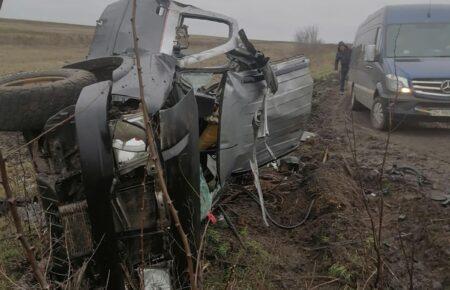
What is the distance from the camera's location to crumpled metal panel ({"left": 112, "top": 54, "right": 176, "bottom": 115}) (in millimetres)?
2918

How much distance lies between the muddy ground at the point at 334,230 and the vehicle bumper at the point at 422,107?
1181 mm

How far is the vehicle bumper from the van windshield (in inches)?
39.2

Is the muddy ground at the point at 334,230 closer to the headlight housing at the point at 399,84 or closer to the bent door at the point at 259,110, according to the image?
the bent door at the point at 259,110

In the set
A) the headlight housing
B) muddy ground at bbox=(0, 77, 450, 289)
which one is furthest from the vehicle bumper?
muddy ground at bbox=(0, 77, 450, 289)

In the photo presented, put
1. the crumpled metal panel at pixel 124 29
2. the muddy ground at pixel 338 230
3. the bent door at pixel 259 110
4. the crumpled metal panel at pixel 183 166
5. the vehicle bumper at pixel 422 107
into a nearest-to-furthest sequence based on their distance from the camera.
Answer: the crumpled metal panel at pixel 183 166
the muddy ground at pixel 338 230
the bent door at pixel 259 110
the crumpled metal panel at pixel 124 29
the vehicle bumper at pixel 422 107

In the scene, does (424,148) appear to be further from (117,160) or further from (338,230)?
(117,160)

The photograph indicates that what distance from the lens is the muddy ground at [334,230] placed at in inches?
132

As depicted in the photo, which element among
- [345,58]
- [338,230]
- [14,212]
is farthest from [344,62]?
[14,212]

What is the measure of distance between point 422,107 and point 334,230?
191 inches

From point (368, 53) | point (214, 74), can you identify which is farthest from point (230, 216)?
point (368, 53)

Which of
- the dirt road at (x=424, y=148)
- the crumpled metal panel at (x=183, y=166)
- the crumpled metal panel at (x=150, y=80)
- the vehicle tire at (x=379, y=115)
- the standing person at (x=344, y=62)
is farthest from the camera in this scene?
the standing person at (x=344, y=62)

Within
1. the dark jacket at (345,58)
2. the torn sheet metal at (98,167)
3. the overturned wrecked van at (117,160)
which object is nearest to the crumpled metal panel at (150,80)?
the overturned wrecked van at (117,160)

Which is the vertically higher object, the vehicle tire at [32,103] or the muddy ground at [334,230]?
the vehicle tire at [32,103]

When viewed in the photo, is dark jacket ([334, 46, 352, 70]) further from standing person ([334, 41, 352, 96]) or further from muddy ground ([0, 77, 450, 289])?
muddy ground ([0, 77, 450, 289])
